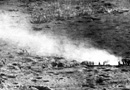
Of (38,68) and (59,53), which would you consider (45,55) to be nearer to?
(59,53)

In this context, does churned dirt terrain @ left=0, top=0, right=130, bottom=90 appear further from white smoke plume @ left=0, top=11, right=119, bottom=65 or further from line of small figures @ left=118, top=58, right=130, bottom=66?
line of small figures @ left=118, top=58, right=130, bottom=66

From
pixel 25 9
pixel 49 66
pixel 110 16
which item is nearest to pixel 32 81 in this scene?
pixel 49 66

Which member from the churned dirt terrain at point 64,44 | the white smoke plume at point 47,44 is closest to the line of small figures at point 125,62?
the churned dirt terrain at point 64,44

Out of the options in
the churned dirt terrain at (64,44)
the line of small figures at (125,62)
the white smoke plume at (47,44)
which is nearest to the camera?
the churned dirt terrain at (64,44)

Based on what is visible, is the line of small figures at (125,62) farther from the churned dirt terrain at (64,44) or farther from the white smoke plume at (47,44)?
the white smoke plume at (47,44)

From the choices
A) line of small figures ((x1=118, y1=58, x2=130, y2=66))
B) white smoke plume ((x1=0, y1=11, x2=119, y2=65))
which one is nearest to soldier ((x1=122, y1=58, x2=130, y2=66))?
line of small figures ((x1=118, y1=58, x2=130, y2=66))

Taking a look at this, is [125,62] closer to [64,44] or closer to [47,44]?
[64,44]

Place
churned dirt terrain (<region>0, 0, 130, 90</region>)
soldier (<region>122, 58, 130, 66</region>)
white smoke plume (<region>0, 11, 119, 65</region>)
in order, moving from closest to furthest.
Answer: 1. churned dirt terrain (<region>0, 0, 130, 90</region>)
2. soldier (<region>122, 58, 130, 66</region>)
3. white smoke plume (<region>0, 11, 119, 65</region>)
